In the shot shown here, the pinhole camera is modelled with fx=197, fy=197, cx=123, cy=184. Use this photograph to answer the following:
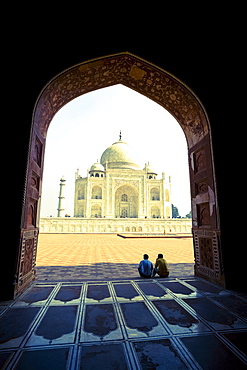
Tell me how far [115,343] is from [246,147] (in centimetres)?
345

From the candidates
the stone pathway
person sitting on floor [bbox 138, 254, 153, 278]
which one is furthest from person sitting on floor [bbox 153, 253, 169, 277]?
the stone pathway

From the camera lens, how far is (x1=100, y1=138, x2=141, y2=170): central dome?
3231 cm

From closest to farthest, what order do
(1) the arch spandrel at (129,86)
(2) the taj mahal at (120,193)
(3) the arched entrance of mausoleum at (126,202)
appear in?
(1) the arch spandrel at (129,86) → (2) the taj mahal at (120,193) → (3) the arched entrance of mausoleum at (126,202)

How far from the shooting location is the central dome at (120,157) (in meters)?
32.3

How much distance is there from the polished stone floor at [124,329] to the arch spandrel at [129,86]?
287cm

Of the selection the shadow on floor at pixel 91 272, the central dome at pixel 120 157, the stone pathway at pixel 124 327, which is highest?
the central dome at pixel 120 157

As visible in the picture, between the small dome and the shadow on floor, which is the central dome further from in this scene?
the shadow on floor

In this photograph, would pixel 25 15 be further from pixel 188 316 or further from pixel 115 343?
pixel 188 316

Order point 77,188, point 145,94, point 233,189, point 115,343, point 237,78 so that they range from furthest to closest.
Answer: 1. point 77,188
2. point 145,94
3. point 237,78
4. point 233,189
5. point 115,343

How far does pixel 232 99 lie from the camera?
11.8 feet

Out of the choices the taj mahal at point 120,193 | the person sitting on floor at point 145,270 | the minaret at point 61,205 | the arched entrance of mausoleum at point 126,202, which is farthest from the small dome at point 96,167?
the person sitting on floor at point 145,270

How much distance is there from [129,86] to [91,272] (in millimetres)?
4332

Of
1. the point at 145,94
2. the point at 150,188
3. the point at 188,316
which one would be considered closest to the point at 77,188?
the point at 150,188

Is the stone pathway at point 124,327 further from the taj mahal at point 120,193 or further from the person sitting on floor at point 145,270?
the taj mahal at point 120,193
